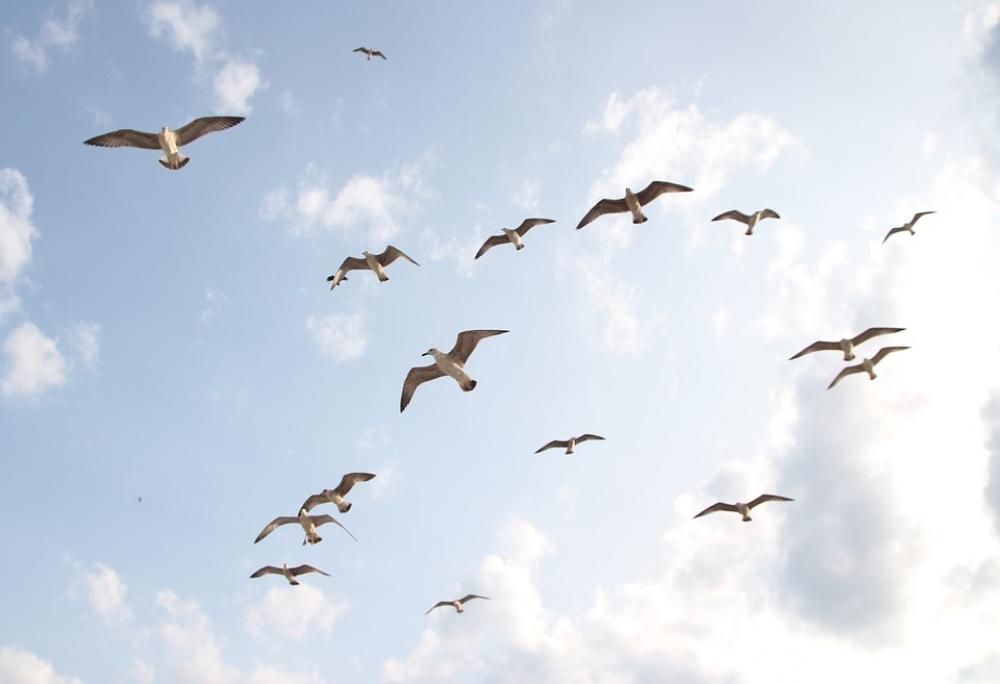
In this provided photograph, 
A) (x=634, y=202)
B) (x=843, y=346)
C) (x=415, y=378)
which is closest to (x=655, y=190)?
(x=634, y=202)

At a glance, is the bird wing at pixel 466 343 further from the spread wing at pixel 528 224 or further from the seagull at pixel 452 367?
the spread wing at pixel 528 224

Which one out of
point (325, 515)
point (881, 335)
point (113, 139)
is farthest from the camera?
point (325, 515)

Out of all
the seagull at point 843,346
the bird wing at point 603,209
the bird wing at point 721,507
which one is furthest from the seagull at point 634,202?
the bird wing at point 721,507

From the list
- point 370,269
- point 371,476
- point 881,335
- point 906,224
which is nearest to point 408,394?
point 371,476

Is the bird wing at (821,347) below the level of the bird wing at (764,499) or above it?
above

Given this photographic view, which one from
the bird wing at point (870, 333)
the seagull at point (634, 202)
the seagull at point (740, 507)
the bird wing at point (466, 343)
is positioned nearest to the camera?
the bird wing at point (466, 343)

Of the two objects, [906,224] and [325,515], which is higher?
[906,224]

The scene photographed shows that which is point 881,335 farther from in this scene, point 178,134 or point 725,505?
point 178,134

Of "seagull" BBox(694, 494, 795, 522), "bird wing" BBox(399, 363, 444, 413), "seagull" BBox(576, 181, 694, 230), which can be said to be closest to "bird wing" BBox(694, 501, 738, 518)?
"seagull" BBox(694, 494, 795, 522)

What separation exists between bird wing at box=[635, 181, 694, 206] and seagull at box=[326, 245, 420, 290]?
9427 mm

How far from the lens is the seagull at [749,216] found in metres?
32.7

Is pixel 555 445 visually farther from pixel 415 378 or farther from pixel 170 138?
pixel 170 138

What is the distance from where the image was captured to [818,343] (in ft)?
101

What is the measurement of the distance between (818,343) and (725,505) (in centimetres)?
827
